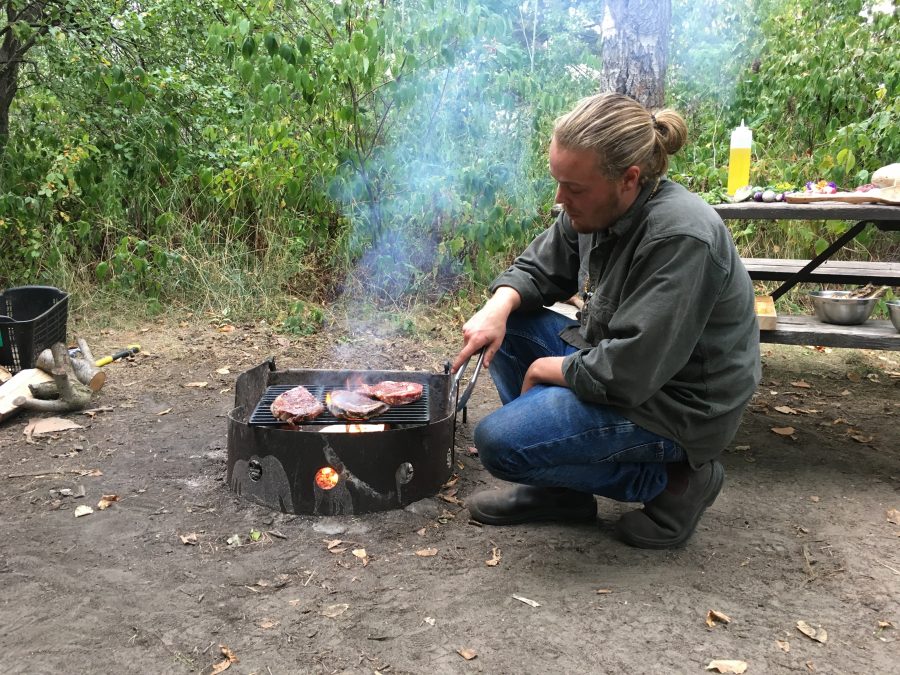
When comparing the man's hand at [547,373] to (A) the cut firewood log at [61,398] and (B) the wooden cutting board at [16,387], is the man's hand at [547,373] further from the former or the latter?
(B) the wooden cutting board at [16,387]

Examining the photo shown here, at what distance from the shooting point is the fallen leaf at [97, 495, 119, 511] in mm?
3109

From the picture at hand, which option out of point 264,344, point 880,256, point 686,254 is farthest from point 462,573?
point 880,256

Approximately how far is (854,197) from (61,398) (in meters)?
4.23

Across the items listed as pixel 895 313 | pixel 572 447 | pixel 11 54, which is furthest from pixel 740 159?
pixel 11 54

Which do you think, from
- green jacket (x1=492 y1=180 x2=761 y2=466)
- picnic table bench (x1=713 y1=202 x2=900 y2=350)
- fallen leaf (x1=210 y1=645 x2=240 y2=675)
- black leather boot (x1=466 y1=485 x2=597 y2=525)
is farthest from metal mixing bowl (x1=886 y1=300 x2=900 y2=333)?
fallen leaf (x1=210 y1=645 x2=240 y2=675)

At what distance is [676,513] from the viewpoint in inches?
107

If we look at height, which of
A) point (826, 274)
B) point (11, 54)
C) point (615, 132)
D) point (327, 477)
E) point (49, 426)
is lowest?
point (49, 426)

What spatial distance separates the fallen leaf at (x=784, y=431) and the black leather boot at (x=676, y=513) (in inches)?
57.5

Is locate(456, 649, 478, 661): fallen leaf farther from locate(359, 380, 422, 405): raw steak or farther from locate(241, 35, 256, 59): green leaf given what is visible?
locate(241, 35, 256, 59): green leaf

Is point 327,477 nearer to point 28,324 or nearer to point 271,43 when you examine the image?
point 28,324

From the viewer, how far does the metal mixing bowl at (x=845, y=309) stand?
360 centimetres

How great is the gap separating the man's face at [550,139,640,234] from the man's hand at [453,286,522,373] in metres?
0.56

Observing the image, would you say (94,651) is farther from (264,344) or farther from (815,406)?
(815,406)

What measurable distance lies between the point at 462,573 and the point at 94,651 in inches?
46.5
